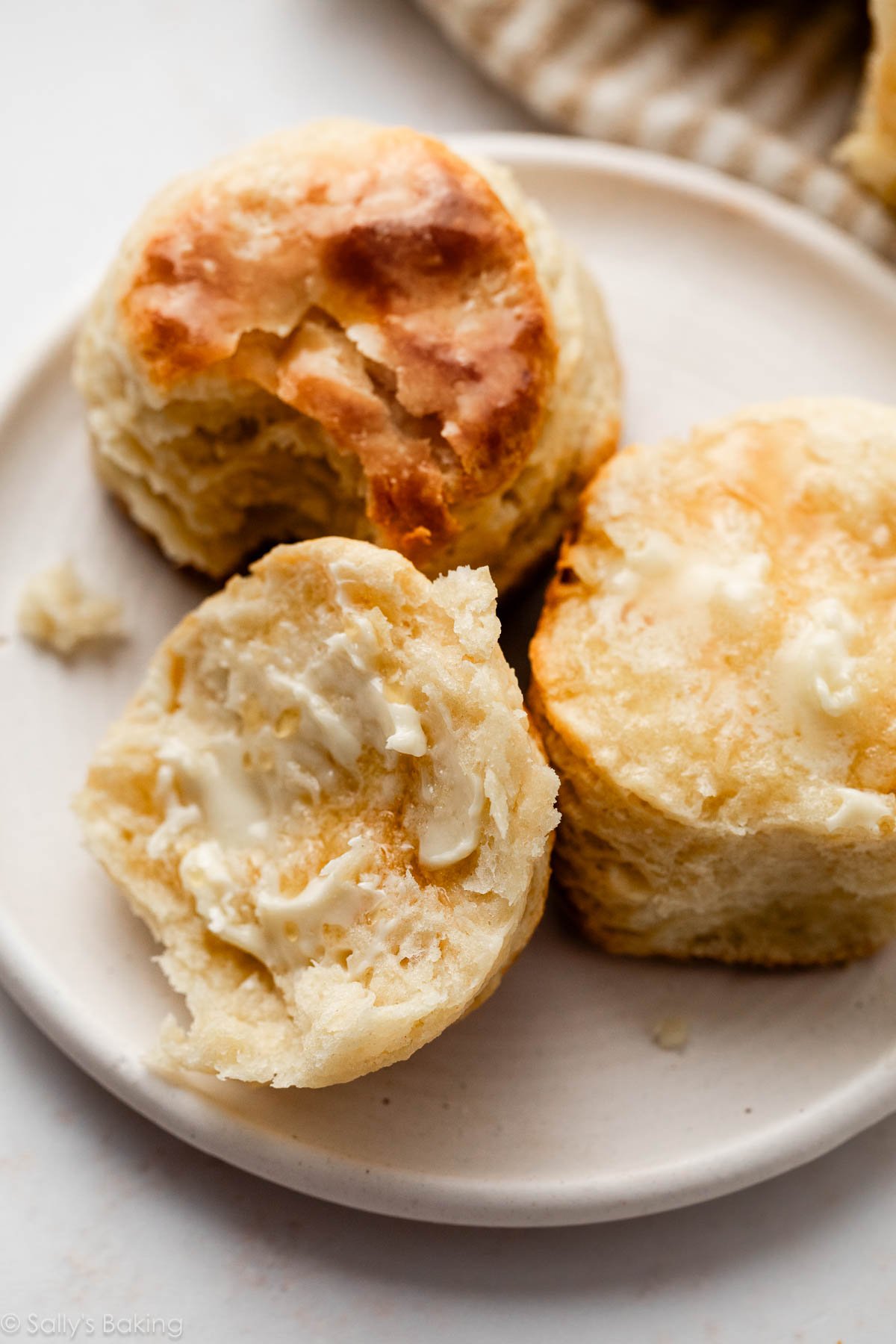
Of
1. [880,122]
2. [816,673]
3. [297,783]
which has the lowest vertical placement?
[297,783]

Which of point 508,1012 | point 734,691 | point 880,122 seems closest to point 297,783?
point 508,1012

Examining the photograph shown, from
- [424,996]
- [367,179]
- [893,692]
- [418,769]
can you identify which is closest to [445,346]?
[367,179]

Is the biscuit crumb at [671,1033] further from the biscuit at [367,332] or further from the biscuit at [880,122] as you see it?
the biscuit at [880,122]

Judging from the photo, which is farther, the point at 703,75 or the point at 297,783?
the point at 703,75

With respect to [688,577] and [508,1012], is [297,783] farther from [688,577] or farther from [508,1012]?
[688,577]

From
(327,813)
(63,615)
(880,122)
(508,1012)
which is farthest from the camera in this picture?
(880,122)

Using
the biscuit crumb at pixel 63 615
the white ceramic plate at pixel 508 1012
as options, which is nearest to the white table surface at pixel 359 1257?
the white ceramic plate at pixel 508 1012
